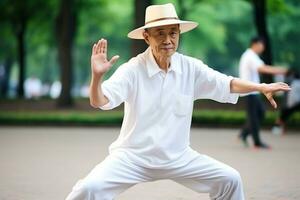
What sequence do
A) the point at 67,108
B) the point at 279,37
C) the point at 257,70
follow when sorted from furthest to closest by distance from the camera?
1. the point at 279,37
2. the point at 67,108
3. the point at 257,70

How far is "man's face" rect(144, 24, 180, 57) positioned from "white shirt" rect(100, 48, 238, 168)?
0.09 metres

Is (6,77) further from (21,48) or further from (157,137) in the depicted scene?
(157,137)

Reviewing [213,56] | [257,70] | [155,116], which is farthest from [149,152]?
[213,56]

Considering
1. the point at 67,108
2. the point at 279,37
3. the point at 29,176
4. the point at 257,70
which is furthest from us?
the point at 279,37

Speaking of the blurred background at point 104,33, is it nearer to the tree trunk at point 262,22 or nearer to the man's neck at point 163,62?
the tree trunk at point 262,22

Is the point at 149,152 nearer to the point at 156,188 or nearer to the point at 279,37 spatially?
the point at 156,188

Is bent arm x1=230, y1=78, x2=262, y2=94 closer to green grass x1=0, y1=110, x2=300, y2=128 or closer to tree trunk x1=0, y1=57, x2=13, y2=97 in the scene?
green grass x1=0, y1=110, x2=300, y2=128

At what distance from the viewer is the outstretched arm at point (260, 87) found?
5.16 meters

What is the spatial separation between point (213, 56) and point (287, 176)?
40202mm

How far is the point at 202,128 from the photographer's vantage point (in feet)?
61.7

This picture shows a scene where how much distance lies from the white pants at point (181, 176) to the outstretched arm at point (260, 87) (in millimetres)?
612

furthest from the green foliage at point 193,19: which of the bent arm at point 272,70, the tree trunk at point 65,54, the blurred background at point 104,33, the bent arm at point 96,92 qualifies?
the bent arm at point 96,92

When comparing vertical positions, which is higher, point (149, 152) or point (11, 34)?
point (149, 152)

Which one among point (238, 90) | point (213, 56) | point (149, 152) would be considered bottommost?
point (213, 56)
